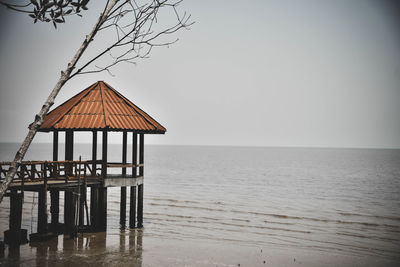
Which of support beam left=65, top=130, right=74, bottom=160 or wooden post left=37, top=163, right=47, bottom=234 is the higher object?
support beam left=65, top=130, right=74, bottom=160

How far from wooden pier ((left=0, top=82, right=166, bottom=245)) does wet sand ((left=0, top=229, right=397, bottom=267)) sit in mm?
658

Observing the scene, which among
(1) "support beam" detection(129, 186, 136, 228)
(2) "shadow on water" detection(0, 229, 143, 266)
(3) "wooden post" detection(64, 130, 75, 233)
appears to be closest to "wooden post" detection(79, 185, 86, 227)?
(3) "wooden post" detection(64, 130, 75, 233)

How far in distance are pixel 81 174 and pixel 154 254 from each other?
481 cm

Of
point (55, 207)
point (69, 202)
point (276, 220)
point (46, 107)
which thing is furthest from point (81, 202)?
point (276, 220)

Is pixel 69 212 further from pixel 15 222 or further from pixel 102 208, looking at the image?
pixel 15 222

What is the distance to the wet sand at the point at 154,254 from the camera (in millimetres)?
11625

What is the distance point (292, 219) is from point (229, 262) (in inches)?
435

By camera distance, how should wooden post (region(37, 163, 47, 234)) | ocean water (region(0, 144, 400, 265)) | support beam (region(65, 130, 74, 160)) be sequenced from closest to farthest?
1. wooden post (region(37, 163, 47, 234))
2. support beam (region(65, 130, 74, 160))
3. ocean water (region(0, 144, 400, 265))

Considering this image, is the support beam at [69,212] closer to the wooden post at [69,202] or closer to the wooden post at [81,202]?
the wooden post at [69,202]

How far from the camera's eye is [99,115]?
15.2 m

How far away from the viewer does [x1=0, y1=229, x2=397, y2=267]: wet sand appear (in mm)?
11625

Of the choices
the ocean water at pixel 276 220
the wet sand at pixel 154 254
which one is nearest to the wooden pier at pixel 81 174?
the wet sand at pixel 154 254

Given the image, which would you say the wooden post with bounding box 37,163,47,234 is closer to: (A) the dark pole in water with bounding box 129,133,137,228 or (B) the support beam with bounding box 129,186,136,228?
(A) the dark pole in water with bounding box 129,133,137,228

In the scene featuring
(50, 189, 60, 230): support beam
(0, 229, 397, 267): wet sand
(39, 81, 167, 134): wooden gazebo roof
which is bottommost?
(0, 229, 397, 267): wet sand
